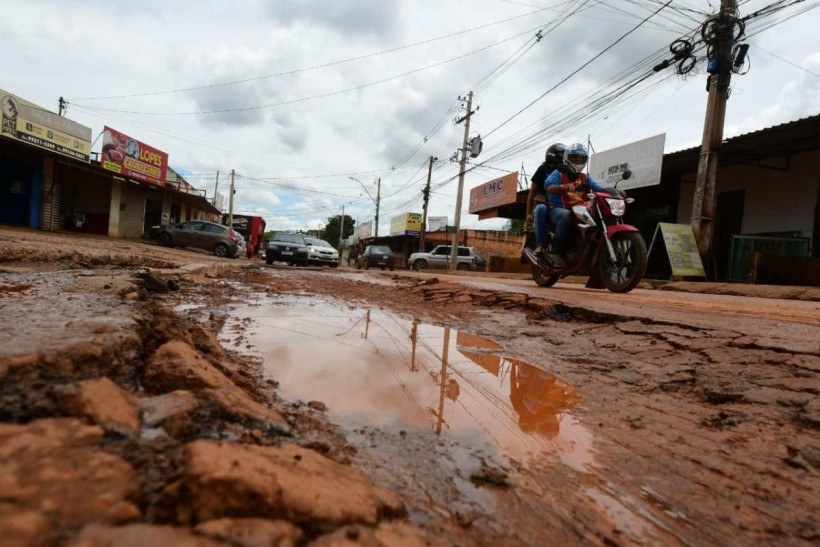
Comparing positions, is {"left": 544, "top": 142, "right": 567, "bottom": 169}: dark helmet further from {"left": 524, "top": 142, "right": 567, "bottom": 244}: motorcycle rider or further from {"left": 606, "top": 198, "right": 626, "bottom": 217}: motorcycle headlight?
{"left": 606, "top": 198, "right": 626, "bottom": 217}: motorcycle headlight

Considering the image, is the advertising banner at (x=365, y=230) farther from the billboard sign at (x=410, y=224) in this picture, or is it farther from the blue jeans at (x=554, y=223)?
the blue jeans at (x=554, y=223)

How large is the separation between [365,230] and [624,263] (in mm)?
45643

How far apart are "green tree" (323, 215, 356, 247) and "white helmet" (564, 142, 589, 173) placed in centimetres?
6342

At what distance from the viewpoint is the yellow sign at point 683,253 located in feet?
29.2

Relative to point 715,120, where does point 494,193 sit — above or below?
above

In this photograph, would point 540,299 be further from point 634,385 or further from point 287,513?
point 287,513

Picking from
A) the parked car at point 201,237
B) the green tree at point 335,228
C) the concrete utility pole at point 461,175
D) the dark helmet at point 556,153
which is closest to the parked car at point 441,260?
the concrete utility pole at point 461,175

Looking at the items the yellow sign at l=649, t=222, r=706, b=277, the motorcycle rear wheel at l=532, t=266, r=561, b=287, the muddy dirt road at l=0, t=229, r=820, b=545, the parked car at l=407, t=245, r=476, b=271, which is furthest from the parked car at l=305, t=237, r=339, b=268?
the muddy dirt road at l=0, t=229, r=820, b=545

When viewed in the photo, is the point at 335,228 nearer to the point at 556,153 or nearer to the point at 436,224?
the point at 436,224

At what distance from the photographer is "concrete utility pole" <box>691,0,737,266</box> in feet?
27.5

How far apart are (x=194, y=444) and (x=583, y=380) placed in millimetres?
1719

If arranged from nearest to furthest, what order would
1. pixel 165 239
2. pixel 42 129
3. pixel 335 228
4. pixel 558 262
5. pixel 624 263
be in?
pixel 624 263, pixel 558 262, pixel 42 129, pixel 165 239, pixel 335 228

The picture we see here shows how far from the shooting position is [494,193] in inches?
800

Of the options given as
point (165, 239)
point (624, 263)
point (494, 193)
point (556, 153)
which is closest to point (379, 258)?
point (494, 193)
